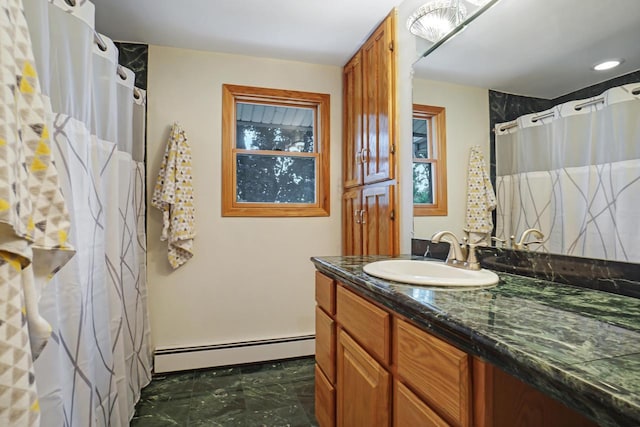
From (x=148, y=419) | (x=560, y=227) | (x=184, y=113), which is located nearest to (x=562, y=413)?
(x=560, y=227)

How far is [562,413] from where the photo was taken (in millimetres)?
693

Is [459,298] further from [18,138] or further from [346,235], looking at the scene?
[346,235]

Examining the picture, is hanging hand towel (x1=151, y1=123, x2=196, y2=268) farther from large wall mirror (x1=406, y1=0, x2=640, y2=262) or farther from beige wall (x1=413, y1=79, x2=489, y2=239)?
large wall mirror (x1=406, y1=0, x2=640, y2=262)

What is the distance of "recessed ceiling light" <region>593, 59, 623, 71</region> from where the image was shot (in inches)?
36.2

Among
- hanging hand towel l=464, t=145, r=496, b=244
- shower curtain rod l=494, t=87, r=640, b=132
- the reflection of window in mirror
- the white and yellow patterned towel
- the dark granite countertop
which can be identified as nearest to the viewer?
the dark granite countertop

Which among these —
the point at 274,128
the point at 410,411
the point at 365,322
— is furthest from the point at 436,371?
the point at 274,128

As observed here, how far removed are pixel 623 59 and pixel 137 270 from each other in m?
2.37

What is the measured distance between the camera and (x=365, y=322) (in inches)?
43.8

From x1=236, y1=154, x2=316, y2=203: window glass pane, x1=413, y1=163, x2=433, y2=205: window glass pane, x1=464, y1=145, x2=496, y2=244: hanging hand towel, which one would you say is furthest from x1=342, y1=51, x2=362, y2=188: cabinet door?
x1=464, y1=145, x2=496, y2=244: hanging hand towel

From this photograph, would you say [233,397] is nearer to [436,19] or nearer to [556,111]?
[556,111]

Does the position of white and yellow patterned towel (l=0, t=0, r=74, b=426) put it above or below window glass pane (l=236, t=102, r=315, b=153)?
below

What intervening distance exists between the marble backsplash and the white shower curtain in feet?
5.36

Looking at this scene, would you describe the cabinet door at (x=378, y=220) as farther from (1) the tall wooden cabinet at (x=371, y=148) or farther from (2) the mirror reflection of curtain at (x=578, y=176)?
(2) the mirror reflection of curtain at (x=578, y=176)

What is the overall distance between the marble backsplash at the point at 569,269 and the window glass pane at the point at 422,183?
0.42 m
